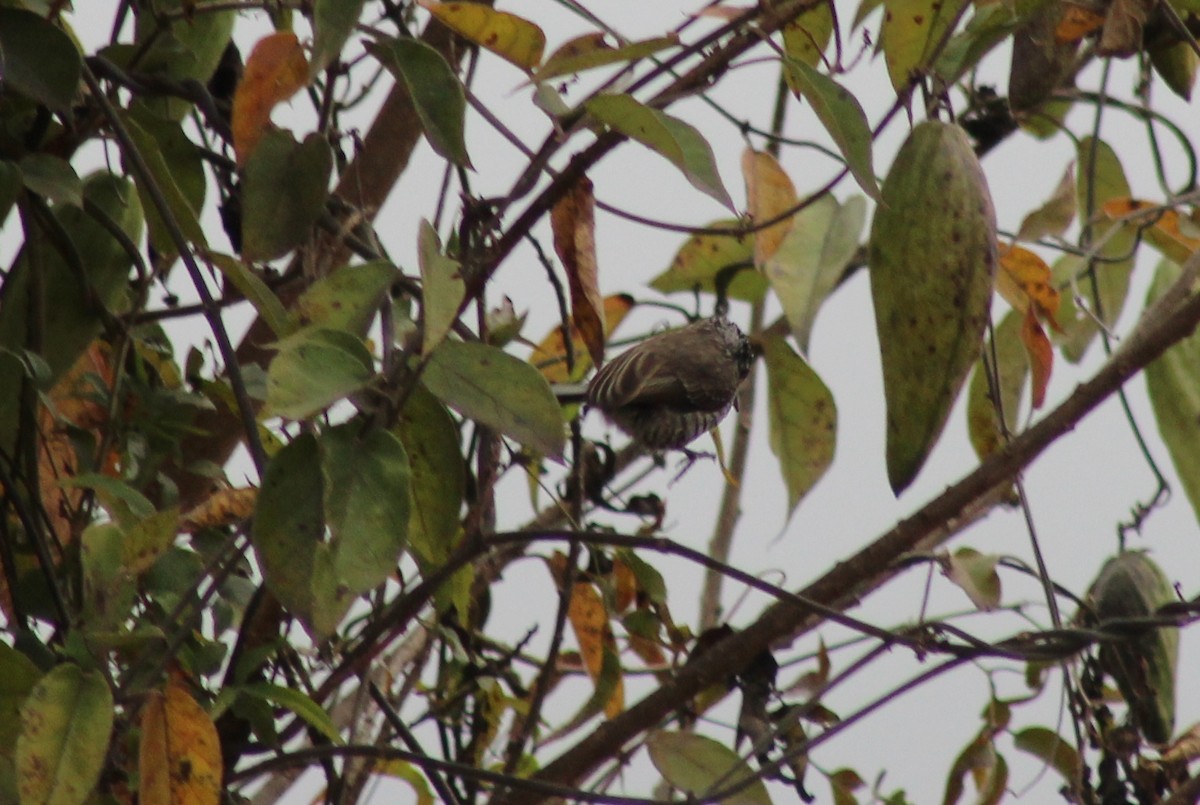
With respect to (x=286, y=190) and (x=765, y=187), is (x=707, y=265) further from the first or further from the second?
(x=286, y=190)

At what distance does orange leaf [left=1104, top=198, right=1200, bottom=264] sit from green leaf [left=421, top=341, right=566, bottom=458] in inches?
21.4

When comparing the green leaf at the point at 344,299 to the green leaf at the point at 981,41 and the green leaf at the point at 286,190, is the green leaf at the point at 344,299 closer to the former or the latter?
the green leaf at the point at 286,190

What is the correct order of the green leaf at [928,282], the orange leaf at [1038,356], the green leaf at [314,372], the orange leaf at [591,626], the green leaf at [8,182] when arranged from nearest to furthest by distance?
1. the green leaf at [314,372]
2. the green leaf at [928,282]
3. the green leaf at [8,182]
4. the orange leaf at [1038,356]
5. the orange leaf at [591,626]

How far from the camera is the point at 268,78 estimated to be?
69 centimetres

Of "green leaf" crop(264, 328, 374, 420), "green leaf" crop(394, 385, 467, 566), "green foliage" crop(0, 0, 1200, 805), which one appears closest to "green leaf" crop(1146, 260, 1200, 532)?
"green foliage" crop(0, 0, 1200, 805)

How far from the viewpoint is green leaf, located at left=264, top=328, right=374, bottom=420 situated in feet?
1.68

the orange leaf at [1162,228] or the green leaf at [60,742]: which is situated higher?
the orange leaf at [1162,228]

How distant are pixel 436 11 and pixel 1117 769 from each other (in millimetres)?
661

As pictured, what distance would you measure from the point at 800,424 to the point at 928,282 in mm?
320

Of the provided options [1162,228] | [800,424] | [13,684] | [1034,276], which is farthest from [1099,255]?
[13,684]

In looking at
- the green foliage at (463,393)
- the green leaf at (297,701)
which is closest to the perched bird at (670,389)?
the green foliage at (463,393)

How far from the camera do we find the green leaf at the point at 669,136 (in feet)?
1.84

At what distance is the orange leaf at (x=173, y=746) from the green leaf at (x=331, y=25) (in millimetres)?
278

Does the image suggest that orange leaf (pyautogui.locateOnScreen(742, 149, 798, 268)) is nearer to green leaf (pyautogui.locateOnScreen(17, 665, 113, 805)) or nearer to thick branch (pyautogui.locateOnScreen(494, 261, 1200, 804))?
thick branch (pyautogui.locateOnScreen(494, 261, 1200, 804))
